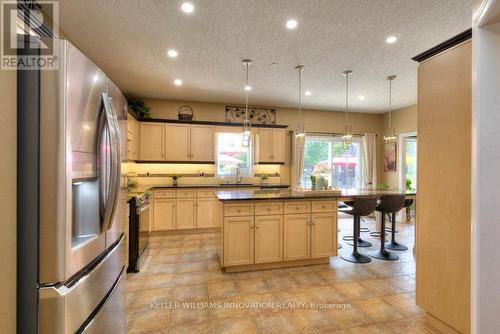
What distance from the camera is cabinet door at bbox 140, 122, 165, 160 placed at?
4.99 metres

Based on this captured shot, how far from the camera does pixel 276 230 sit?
3.12 metres

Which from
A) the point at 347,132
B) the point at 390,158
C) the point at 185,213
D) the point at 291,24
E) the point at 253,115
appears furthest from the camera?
the point at 390,158

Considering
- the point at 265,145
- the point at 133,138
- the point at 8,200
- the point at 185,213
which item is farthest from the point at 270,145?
the point at 8,200

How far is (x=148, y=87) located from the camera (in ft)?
15.0

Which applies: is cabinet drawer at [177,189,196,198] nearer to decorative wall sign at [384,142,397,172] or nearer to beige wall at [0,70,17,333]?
beige wall at [0,70,17,333]

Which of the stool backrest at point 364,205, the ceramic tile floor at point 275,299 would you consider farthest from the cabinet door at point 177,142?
the stool backrest at point 364,205

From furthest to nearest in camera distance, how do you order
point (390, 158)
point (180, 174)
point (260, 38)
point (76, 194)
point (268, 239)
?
point (390, 158), point (180, 174), point (268, 239), point (260, 38), point (76, 194)

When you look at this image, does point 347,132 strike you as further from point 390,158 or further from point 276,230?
point 390,158

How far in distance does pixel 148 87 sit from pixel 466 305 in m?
5.25

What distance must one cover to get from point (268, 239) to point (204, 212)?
2247mm

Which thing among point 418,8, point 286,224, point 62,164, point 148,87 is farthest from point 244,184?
point 62,164

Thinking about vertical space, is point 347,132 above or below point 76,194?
above

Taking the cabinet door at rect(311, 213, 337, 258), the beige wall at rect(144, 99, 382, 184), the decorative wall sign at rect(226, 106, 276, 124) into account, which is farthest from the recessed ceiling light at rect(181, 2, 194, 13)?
the decorative wall sign at rect(226, 106, 276, 124)

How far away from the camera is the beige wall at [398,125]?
228 inches
